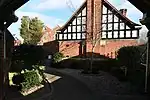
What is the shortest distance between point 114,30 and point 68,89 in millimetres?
17375

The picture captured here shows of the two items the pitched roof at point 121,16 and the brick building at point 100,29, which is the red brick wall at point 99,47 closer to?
the brick building at point 100,29

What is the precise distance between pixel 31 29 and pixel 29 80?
33889 millimetres

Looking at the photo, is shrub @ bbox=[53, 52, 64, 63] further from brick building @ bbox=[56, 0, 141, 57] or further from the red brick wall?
brick building @ bbox=[56, 0, 141, 57]

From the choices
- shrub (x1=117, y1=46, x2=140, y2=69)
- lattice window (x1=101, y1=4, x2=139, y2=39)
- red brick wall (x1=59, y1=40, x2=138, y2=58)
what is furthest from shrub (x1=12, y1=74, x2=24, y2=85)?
lattice window (x1=101, y1=4, x2=139, y2=39)

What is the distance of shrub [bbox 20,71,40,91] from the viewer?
16281 mm

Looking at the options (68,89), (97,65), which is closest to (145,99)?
(68,89)

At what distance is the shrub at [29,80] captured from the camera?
16281 millimetres

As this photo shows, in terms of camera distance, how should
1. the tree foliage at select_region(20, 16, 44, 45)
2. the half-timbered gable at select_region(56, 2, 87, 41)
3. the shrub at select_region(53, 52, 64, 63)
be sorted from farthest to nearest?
the tree foliage at select_region(20, 16, 44, 45)
the half-timbered gable at select_region(56, 2, 87, 41)
the shrub at select_region(53, 52, 64, 63)

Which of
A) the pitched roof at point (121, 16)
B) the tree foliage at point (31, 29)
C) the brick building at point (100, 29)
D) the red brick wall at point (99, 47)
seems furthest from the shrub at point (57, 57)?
the tree foliage at point (31, 29)

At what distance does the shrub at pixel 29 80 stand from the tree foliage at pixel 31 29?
30606mm

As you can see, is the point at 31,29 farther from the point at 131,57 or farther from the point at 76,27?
the point at 131,57

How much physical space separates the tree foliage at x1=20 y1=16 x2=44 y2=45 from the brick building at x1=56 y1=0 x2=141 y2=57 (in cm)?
1328

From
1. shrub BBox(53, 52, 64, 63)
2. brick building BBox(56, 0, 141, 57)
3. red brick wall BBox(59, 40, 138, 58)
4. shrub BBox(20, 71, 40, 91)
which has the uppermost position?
brick building BBox(56, 0, 141, 57)

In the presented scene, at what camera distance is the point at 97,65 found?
3228cm
